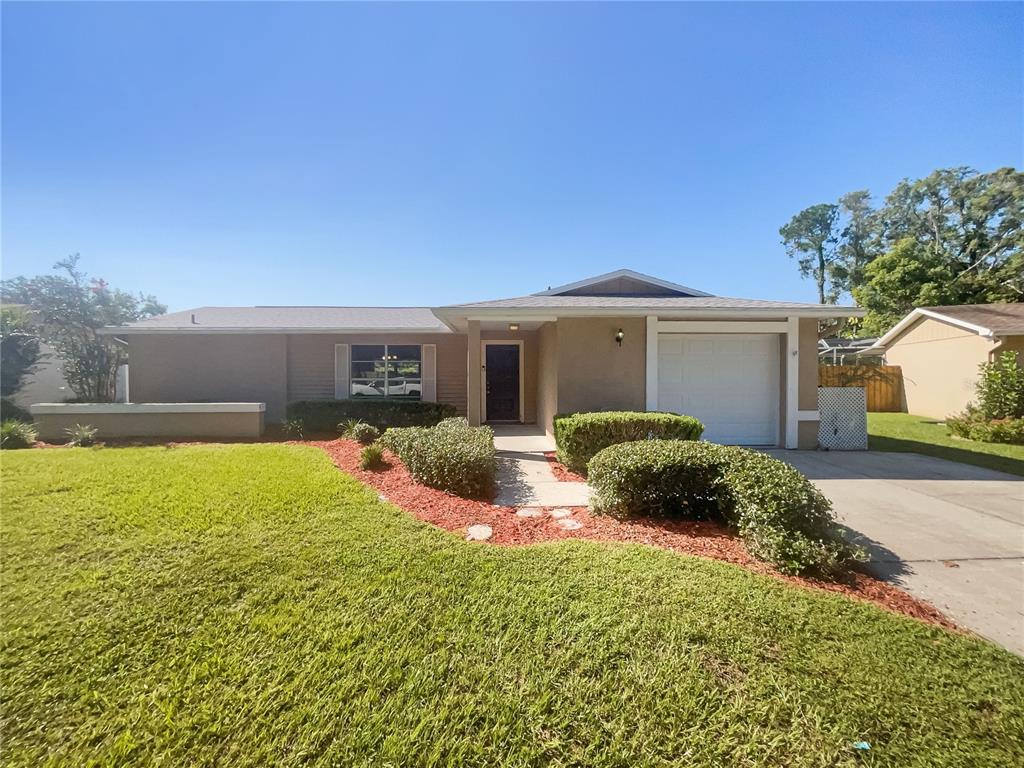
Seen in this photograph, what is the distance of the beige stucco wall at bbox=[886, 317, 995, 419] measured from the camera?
13.0 metres

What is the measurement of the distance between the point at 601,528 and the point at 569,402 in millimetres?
4126

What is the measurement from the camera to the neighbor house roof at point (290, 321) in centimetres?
1012

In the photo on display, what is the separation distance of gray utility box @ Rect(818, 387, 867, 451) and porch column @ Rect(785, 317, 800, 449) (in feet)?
2.40

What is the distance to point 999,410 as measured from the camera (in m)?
10.5

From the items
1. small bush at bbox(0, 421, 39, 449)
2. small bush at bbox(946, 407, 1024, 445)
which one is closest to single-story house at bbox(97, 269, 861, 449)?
small bush at bbox(0, 421, 39, 449)

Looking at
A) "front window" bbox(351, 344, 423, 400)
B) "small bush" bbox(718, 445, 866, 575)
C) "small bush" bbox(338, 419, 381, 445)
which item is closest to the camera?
"small bush" bbox(718, 445, 866, 575)

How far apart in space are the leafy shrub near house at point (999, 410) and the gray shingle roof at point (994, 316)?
65.4 inches

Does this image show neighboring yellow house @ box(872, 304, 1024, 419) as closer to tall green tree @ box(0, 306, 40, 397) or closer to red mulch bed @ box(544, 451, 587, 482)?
red mulch bed @ box(544, 451, 587, 482)

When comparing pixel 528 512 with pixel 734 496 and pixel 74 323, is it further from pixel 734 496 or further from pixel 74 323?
pixel 74 323

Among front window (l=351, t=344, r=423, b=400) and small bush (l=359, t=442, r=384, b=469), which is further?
front window (l=351, t=344, r=423, b=400)

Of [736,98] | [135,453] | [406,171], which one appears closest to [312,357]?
[135,453]

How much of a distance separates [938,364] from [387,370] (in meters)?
19.3

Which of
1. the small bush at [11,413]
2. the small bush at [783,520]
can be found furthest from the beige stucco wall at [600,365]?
the small bush at [11,413]

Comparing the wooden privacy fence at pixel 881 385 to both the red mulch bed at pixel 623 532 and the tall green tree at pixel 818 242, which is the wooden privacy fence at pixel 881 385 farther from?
the tall green tree at pixel 818 242
